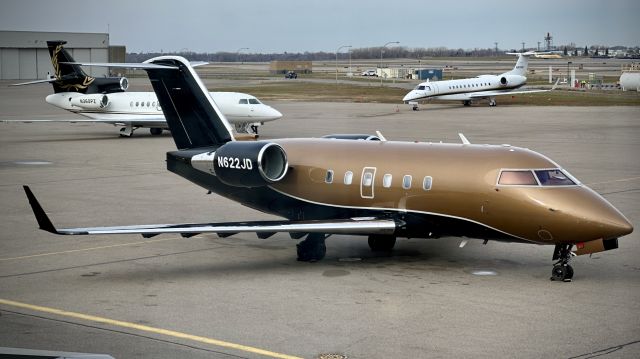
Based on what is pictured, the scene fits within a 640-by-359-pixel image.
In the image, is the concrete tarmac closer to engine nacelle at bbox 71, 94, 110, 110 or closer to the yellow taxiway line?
the yellow taxiway line

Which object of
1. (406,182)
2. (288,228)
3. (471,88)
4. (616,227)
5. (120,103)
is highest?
(471,88)

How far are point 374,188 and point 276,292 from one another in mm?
3610

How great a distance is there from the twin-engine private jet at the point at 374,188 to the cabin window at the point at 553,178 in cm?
3

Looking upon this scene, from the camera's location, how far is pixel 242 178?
20.2 meters

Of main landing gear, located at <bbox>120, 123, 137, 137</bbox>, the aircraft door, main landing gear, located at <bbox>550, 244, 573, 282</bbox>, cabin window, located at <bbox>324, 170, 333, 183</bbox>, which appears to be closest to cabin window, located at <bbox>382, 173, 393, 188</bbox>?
the aircraft door

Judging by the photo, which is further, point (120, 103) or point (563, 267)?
point (120, 103)

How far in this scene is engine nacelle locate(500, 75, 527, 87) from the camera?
7894 cm

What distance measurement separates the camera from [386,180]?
1934 centimetres

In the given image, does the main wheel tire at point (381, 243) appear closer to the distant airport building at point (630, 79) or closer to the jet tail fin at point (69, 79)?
the jet tail fin at point (69, 79)

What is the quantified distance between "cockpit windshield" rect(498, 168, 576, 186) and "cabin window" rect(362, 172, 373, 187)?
287 centimetres

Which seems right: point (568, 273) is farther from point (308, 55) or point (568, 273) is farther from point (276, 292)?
point (308, 55)

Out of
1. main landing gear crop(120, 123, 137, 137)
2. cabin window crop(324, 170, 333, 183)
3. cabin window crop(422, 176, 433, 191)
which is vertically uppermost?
cabin window crop(422, 176, 433, 191)

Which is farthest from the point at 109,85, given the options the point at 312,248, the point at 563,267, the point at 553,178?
the point at 563,267

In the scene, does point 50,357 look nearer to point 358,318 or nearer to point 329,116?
point 358,318
